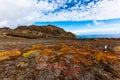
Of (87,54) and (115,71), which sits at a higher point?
(87,54)

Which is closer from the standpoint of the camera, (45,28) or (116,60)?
(116,60)

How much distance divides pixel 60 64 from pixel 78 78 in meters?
3.91

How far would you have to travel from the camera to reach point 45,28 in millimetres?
175125

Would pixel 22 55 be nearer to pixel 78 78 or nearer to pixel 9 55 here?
pixel 9 55

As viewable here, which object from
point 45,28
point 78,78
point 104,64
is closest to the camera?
point 78,78

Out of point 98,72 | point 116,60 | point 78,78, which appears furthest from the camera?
point 116,60

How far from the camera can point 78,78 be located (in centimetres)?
2064

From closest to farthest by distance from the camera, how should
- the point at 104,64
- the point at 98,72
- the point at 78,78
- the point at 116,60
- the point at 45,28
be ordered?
the point at 78,78 < the point at 98,72 < the point at 104,64 < the point at 116,60 < the point at 45,28

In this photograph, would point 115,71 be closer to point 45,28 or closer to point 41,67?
point 41,67

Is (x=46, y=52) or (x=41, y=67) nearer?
(x=41, y=67)

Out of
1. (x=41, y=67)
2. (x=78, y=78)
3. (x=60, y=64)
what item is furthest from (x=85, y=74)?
(x=41, y=67)

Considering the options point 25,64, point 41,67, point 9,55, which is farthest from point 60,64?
point 9,55

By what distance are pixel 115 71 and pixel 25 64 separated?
1245cm

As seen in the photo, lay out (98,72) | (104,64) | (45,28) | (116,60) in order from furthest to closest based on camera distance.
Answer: (45,28), (116,60), (104,64), (98,72)
